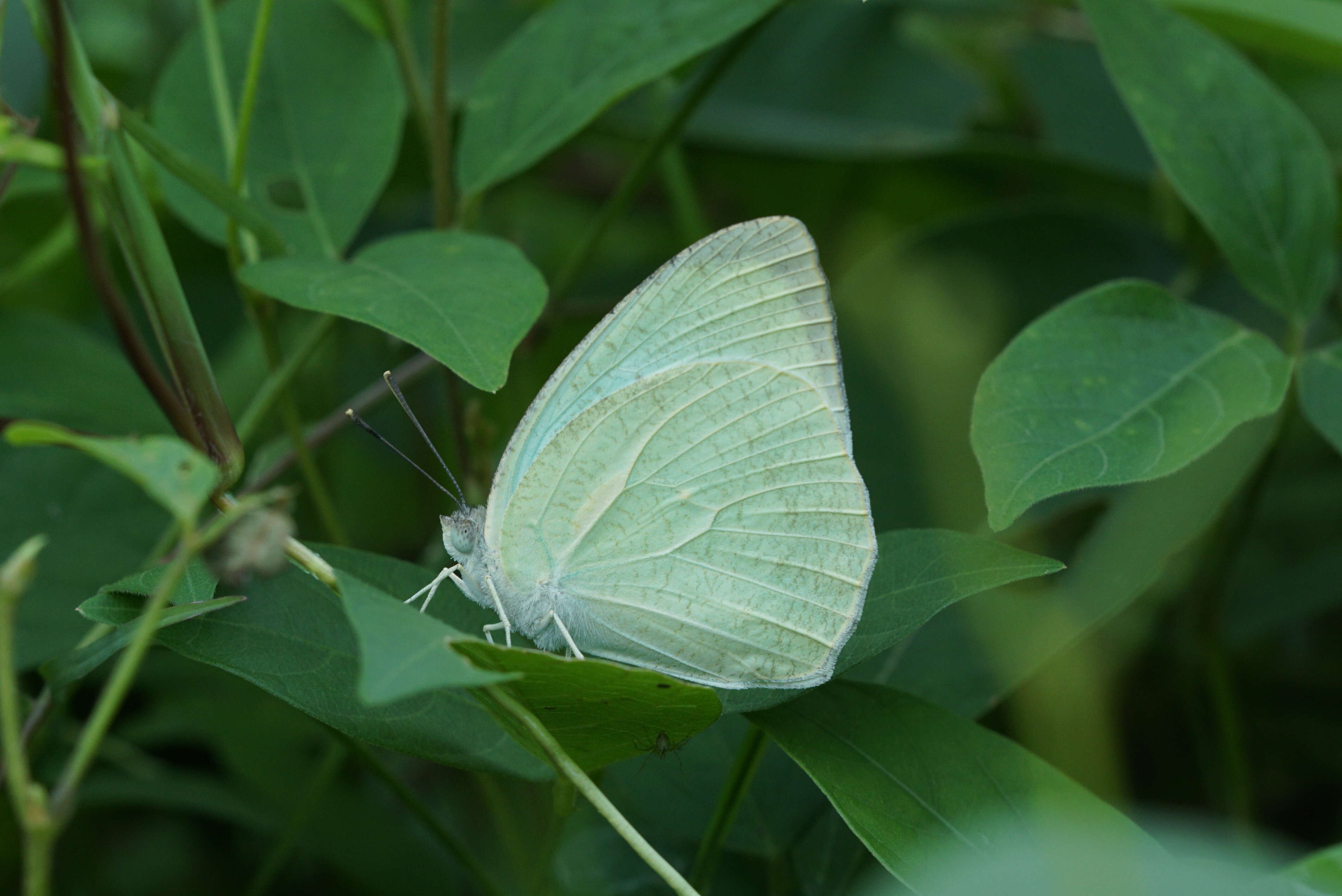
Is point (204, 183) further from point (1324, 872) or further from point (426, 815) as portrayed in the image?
point (1324, 872)

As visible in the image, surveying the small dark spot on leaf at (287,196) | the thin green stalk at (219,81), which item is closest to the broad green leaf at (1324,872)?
the thin green stalk at (219,81)

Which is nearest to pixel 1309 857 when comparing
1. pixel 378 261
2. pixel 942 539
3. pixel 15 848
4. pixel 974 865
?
pixel 974 865

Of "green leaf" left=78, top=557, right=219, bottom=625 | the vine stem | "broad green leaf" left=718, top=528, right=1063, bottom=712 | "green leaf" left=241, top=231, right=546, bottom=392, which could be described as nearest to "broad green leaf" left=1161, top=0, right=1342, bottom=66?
"broad green leaf" left=718, top=528, right=1063, bottom=712

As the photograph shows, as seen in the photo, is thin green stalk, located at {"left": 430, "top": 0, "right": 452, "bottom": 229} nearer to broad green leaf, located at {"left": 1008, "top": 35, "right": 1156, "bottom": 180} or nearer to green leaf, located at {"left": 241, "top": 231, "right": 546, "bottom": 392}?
green leaf, located at {"left": 241, "top": 231, "right": 546, "bottom": 392}

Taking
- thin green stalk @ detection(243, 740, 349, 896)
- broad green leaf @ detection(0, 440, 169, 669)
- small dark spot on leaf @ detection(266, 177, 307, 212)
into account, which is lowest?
thin green stalk @ detection(243, 740, 349, 896)

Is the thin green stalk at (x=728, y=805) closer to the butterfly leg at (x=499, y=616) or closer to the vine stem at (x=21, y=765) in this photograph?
the butterfly leg at (x=499, y=616)

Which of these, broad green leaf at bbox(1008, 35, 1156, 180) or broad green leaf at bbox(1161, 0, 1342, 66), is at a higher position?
broad green leaf at bbox(1161, 0, 1342, 66)
